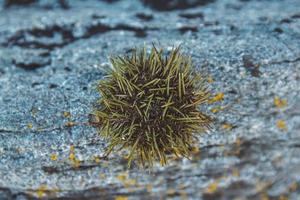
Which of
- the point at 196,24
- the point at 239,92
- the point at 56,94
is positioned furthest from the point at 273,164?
the point at 56,94

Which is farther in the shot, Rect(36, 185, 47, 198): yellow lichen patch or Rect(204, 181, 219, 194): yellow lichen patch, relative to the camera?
Rect(204, 181, 219, 194): yellow lichen patch

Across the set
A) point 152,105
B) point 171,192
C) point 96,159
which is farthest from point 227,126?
point 96,159

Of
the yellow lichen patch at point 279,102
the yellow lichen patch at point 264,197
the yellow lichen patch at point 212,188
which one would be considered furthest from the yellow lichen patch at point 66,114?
the yellow lichen patch at point 264,197

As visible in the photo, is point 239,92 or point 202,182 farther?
point 202,182

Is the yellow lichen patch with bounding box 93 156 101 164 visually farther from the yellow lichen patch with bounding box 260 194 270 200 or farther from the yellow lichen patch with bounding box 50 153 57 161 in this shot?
the yellow lichen patch with bounding box 260 194 270 200

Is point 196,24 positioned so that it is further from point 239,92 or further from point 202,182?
point 202,182

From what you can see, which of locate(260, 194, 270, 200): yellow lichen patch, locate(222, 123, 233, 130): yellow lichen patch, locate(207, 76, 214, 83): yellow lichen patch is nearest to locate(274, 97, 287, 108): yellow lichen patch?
locate(222, 123, 233, 130): yellow lichen patch

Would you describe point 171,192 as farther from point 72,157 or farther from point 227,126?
point 72,157
